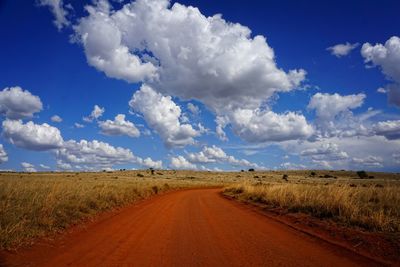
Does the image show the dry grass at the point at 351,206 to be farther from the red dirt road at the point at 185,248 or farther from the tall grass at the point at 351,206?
the red dirt road at the point at 185,248

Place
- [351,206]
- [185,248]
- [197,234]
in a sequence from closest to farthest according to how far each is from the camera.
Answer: [185,248], [197,234], [351,206]

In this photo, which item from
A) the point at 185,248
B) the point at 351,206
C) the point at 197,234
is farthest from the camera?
the point at 351,206

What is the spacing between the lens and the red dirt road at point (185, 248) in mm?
7180

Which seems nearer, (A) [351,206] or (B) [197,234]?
(B) [197,234]

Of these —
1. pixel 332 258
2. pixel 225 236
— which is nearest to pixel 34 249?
pixel 225 236

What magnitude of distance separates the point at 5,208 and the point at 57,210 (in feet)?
6.69

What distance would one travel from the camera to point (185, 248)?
27.7 feet

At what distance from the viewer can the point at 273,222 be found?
1304cm

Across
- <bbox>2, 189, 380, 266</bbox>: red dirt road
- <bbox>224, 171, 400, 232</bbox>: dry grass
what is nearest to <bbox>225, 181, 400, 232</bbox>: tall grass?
<bbox>224, 171, 400, 232</bbox>: dry grass

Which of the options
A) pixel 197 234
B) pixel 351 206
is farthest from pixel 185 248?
pixel 351 206

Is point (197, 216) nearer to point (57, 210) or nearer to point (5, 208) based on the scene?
point (57, 210)

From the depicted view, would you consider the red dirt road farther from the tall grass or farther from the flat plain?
the tall grass

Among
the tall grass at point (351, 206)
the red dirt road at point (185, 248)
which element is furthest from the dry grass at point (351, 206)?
the red dirt road at point (185, 248)

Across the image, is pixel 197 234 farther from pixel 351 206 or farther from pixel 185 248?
pixel 351 206
